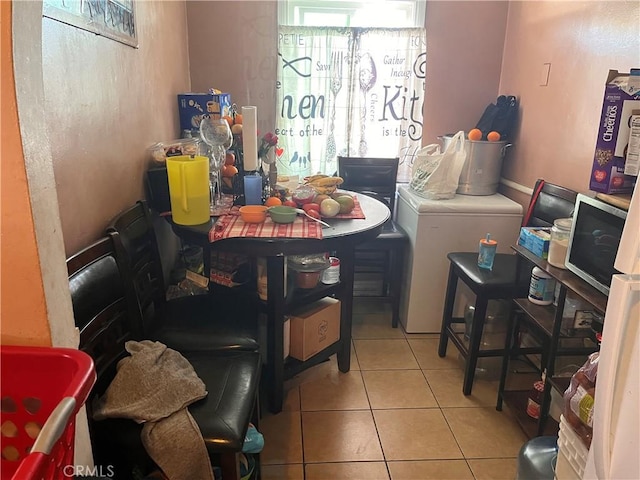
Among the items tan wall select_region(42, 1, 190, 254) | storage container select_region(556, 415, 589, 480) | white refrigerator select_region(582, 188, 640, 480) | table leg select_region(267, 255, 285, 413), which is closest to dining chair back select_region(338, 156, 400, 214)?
tan wall select_region(42, 1, 190, 254)

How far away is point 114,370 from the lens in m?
1.41

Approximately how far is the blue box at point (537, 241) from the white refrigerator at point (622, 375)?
0.90m

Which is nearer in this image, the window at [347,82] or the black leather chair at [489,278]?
the black leather chair at [489,278]

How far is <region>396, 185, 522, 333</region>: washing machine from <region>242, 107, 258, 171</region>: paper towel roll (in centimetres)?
98

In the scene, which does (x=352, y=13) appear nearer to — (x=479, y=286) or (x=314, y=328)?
(x=479, y=286)

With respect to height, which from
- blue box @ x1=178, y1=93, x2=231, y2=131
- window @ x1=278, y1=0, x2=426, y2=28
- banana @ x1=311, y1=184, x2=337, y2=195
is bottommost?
banana @ x1=311, y1=184, x2=337, y2=195

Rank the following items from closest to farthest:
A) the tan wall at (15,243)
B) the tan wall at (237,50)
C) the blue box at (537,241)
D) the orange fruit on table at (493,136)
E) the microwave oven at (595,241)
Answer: the tan wall at (15,243)
the microwave oven at (595,241)
the blue box at (537,241)
the orange fruit on table at (493,136)
the tan wall at (237,50)

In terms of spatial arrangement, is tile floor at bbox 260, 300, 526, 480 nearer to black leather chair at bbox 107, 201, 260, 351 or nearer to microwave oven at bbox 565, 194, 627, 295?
black leather chair at bbox 107, 201, 260, 351

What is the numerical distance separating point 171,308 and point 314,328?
66 centimetres

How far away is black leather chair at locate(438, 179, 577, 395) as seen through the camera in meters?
2.15

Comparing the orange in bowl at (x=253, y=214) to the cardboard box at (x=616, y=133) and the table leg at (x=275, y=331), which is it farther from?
the cardboard box at (x=616, y=133)

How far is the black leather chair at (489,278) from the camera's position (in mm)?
2150

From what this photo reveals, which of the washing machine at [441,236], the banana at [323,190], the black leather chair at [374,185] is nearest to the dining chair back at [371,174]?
the black leather chair at [374,185]

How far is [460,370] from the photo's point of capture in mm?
2463
